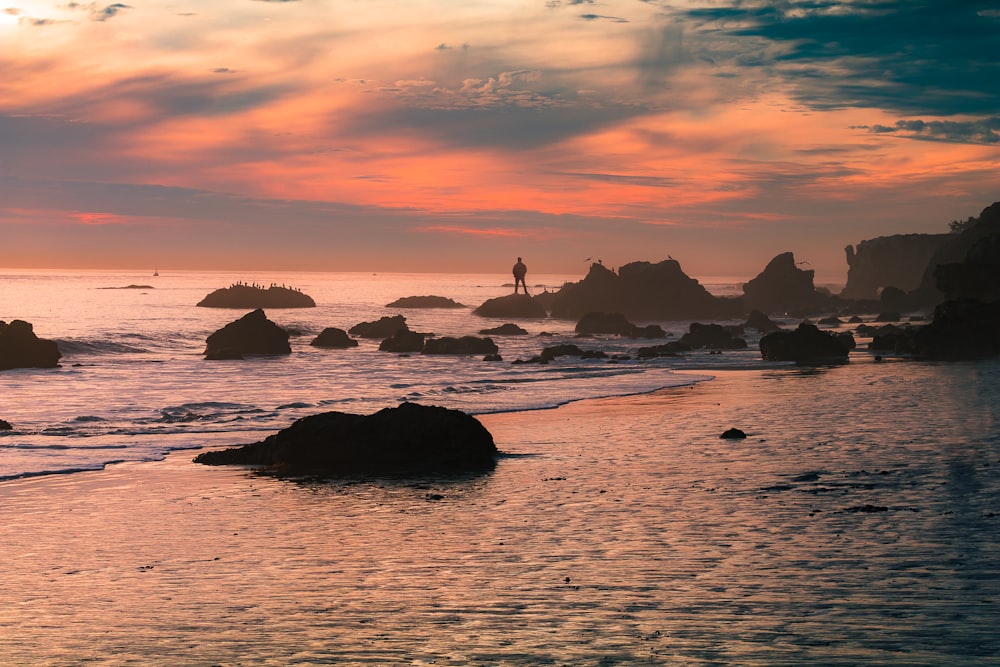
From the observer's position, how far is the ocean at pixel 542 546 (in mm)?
7980

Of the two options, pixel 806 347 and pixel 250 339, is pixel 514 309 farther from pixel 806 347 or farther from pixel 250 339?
pixel 806 347

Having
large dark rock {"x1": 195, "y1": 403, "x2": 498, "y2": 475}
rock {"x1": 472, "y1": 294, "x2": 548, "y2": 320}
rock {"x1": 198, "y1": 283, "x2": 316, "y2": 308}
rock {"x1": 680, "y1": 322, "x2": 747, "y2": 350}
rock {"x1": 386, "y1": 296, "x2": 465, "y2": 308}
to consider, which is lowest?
large dark rock {"x1": 195, "y1": 403, "x2": 498, "y2": 475}

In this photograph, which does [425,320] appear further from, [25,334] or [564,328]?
[25,334]

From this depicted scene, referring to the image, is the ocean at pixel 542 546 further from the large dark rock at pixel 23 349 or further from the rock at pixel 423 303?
the rock at pixel 423 303

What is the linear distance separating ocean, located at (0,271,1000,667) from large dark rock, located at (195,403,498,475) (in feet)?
2.39

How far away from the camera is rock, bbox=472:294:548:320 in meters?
114

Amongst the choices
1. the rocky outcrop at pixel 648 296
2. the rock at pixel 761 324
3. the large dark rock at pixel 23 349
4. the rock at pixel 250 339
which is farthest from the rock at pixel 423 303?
the large dark rock at pixel 23 349

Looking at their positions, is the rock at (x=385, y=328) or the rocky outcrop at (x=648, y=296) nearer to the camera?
the rock at (x=385, y=328)

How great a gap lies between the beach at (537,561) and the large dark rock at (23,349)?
28781mm

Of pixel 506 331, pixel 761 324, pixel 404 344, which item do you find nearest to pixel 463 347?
pixel 404 344

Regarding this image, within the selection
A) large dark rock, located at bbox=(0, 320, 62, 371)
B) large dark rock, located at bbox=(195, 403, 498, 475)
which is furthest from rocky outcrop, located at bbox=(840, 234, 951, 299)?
large dark rock, located at bbox=(195, 403, 498, 475)

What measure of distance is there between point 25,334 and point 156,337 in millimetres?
24468

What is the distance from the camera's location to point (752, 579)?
382 inches

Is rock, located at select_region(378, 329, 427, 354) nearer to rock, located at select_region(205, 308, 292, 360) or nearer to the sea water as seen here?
the sea water
